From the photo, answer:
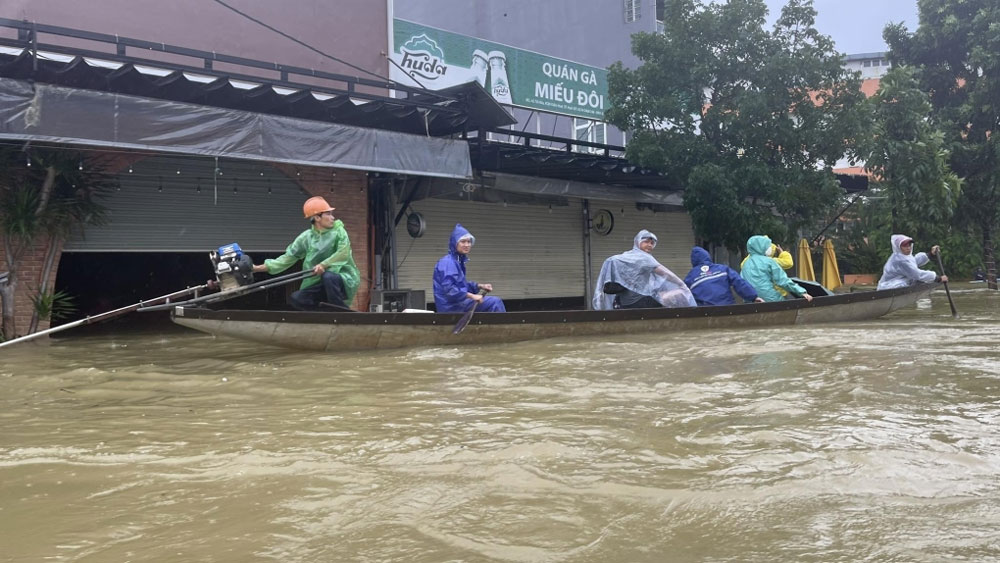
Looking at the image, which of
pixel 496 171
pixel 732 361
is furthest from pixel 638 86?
pixel 732 361

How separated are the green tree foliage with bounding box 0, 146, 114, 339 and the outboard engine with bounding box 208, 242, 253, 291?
341 centimetres

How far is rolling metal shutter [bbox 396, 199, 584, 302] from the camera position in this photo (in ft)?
44.0

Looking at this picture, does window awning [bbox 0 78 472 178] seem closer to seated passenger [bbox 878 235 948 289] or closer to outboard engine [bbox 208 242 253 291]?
outboard engine [bbox 208 242 253 291]

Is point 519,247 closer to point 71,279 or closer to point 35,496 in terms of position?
point 71,279

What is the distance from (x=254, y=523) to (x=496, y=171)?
10995 millimetres

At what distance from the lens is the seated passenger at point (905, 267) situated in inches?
443

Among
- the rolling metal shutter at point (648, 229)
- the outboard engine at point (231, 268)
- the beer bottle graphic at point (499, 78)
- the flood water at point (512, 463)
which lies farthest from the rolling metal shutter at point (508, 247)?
the flood water at point (512, 463)

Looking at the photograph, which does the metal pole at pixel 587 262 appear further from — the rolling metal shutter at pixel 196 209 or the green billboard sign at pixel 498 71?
A: the rolling metal shutter at pixel 196 209

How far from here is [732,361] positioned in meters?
6.46

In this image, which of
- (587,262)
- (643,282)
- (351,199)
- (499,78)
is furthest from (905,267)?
(351,199)

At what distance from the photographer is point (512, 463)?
3.38 m

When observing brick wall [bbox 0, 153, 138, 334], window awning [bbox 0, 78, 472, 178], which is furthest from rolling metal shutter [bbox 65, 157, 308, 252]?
window awning [bbox 0, 78, 472, 178]

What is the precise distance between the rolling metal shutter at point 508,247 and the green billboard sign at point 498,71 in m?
2.08

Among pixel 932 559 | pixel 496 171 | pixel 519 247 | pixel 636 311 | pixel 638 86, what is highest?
pixel 638 86
